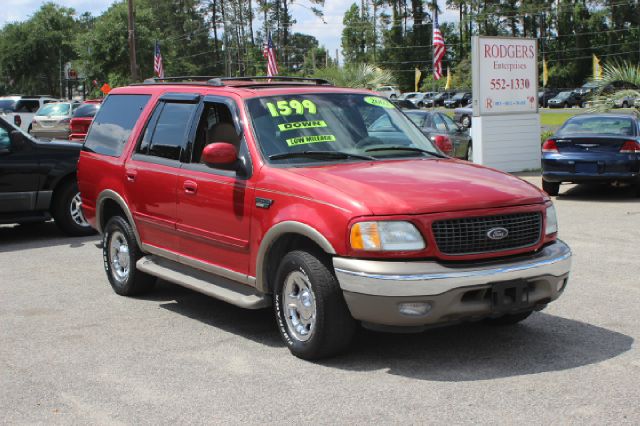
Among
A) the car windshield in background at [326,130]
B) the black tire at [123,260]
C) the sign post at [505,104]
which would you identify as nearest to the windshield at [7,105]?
the sign post at [505,104]

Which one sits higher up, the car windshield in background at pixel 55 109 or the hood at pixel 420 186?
the car windshield in background at pixel 55 109

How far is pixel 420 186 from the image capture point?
557 centimetres

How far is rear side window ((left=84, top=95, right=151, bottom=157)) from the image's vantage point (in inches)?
312

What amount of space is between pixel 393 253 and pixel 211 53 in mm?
97470

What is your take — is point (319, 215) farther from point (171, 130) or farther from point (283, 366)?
point (171, 130)

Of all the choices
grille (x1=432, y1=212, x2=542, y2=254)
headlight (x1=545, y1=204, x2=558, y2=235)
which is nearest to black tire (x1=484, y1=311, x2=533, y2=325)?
headlight (x1=545, y1=204, x2=558, y2=235)

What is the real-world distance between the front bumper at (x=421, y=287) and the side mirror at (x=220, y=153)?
4.21 ft

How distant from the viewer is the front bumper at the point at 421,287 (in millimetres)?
5230

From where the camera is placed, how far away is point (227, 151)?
244 inches

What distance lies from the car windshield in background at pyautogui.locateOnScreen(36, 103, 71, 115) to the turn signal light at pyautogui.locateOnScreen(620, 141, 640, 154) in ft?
80.0

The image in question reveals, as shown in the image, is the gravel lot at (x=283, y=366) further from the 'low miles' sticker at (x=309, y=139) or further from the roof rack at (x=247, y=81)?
the roof rack at (x=247, y=81)

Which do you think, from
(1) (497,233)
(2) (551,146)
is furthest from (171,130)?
(2) (551,146)

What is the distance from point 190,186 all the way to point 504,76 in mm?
13910

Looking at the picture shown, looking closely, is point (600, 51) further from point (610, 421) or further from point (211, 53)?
point (610, 421)
